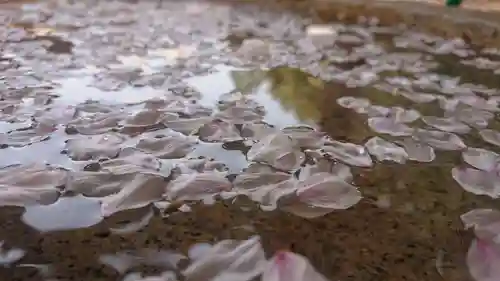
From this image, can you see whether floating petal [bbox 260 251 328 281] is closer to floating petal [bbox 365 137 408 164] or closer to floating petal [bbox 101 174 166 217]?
floating petal [bbox 101 174 166 217]

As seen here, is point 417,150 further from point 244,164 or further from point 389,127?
point 244,164

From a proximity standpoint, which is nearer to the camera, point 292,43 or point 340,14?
point 292,43

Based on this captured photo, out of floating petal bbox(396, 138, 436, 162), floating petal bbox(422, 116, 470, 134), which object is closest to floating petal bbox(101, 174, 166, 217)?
floating petal bbox(396, 138, 436, 162)

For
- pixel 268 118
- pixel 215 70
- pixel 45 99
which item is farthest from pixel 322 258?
pixel 215 70

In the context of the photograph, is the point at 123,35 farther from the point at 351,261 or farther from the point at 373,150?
the point at 351,261

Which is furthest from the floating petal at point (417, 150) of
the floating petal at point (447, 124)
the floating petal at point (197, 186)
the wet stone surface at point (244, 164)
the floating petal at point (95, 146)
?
the floating petal at point (95, 146)

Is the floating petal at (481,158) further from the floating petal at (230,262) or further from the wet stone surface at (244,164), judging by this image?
the floating petal at (230,262)
